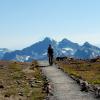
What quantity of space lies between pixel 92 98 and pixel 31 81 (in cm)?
1398

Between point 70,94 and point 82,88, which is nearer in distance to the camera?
point 70,94

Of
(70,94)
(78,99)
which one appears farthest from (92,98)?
(70,94)

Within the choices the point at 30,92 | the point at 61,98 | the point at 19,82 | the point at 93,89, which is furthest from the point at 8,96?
the point at 19,82

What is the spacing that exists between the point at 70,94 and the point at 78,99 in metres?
2.58

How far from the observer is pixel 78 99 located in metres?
26.2

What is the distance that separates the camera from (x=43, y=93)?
29.9 metres

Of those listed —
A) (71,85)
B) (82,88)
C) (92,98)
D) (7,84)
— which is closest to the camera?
(92,98)

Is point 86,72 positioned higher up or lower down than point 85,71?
lower down

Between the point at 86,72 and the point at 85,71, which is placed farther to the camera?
the point at 85,71

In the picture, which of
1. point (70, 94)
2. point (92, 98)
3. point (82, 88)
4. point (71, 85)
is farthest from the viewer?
point (71, 85)

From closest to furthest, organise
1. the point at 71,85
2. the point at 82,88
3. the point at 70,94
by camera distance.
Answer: the point at 70,94 → the point at 82,88 → the point at 71,85

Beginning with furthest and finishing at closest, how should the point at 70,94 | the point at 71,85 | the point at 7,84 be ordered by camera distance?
the point at 7,84
the point at 71,85
the point at 70,94

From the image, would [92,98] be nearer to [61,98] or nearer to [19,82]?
[61,98]

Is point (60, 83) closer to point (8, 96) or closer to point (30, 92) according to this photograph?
point (30, 92)
